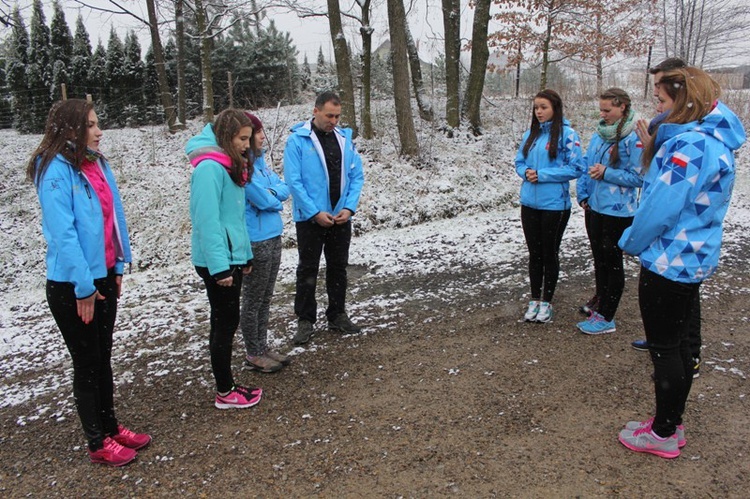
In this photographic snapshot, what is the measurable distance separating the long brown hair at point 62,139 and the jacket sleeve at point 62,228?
2.8 inches

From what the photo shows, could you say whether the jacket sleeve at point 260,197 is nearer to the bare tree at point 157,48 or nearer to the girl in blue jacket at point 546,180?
the girl in blue jacket at point 546,180

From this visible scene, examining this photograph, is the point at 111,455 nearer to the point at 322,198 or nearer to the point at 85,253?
the point at 85,253

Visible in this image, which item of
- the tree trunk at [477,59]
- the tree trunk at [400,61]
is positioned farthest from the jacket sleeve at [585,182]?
the tree trunk at [477,59]

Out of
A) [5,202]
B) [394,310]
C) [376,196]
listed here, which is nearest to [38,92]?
[5,202]

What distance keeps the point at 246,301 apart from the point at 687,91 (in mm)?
3031

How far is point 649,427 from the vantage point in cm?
275

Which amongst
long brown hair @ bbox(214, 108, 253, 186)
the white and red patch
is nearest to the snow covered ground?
long brown hair @ bbox(214, 108, 253, 186)

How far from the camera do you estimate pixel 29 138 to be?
17.7 metres

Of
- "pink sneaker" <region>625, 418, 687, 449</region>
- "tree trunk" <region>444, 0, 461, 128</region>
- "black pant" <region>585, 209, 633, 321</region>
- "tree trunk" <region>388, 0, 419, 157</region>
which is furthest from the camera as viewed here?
"tree trunk" <region>444, 0, 461, 128</region>

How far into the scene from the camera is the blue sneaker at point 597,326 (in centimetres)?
423

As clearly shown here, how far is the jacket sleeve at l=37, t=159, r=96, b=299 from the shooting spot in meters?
2.45

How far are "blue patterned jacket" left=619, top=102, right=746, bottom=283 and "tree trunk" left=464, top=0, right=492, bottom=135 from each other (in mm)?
11951

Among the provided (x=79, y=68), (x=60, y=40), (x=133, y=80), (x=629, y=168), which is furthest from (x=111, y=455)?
(x=60, y=40)

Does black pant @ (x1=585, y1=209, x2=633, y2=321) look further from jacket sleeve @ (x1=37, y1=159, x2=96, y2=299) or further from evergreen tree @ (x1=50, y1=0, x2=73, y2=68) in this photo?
evergreen tree @ (x1=50, y1=0, x2=73, y2=68)
